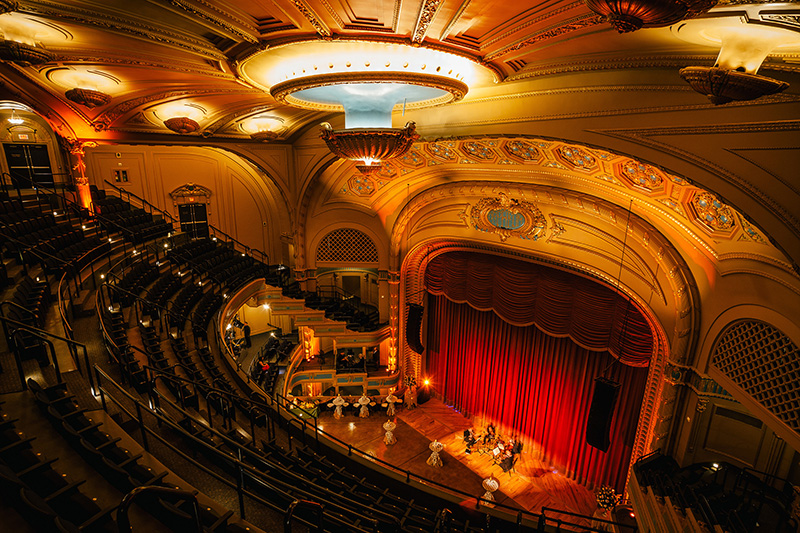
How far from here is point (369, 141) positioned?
16.0 ft

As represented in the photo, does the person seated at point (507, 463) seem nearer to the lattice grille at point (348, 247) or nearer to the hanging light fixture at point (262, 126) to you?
the lattice grille at point (348, 247)

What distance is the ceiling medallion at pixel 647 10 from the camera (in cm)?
184

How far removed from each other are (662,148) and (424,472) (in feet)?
29.5

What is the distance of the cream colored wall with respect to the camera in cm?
1373

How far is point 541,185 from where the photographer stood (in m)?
8.89

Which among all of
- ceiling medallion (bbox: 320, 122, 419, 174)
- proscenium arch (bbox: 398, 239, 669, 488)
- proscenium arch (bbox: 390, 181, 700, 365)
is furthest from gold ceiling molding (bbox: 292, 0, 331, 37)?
proscenium arch (bbox: 398, 239, 669, 488)

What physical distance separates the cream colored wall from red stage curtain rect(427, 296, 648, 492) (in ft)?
22.9

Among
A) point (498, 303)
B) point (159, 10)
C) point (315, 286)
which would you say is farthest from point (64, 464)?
point (315, 286)

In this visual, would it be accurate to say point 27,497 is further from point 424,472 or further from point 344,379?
point 344,379

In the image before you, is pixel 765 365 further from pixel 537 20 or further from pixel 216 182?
pixel 216 182

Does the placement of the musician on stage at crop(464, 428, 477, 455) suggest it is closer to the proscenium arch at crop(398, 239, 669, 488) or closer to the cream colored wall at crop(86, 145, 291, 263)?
the proscenium arch at crop(398, 239, 669, 488)

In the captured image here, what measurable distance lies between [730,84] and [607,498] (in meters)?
9.19

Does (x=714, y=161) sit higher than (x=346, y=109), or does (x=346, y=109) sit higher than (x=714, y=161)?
(x=346, y=109)

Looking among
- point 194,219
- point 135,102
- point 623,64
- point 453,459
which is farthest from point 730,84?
point 194,219
